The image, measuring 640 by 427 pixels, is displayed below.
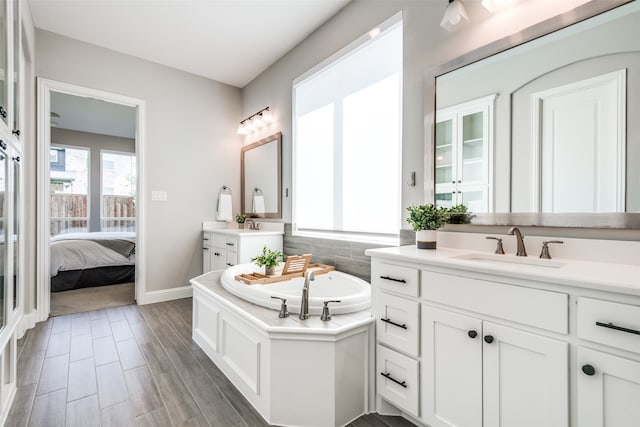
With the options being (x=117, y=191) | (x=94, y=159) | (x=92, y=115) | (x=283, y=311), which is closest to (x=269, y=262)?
(x=283, y=311)

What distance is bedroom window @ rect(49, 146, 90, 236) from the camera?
19.9 feet

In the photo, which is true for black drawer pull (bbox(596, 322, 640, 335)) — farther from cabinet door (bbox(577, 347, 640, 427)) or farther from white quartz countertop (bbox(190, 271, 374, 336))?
white quartz countertop (bbox(190, 271, 374, 336))

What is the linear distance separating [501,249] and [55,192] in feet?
24.8

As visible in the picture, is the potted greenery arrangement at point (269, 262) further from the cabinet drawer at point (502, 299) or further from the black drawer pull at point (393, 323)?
the cabinet drawer at point (502, 299)

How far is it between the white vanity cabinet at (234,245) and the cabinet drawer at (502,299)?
83.0 inches

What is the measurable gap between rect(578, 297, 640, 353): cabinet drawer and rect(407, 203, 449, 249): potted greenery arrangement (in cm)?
80

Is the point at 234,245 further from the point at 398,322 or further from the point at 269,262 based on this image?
the point at 398,322

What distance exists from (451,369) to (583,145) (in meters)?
1.11

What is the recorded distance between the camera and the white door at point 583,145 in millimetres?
1282

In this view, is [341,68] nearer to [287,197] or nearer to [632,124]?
[287,197]

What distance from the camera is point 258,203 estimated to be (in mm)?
3805

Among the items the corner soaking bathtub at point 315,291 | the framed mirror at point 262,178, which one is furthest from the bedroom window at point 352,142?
the corner soaking bathtub at point 315,291

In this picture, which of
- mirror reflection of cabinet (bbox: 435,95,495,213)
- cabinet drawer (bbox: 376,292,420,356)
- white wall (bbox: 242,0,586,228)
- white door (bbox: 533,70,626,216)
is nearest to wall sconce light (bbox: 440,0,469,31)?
white wall (bbox: 242,0,586,228)

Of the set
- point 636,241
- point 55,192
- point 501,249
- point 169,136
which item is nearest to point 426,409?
point 501,249
